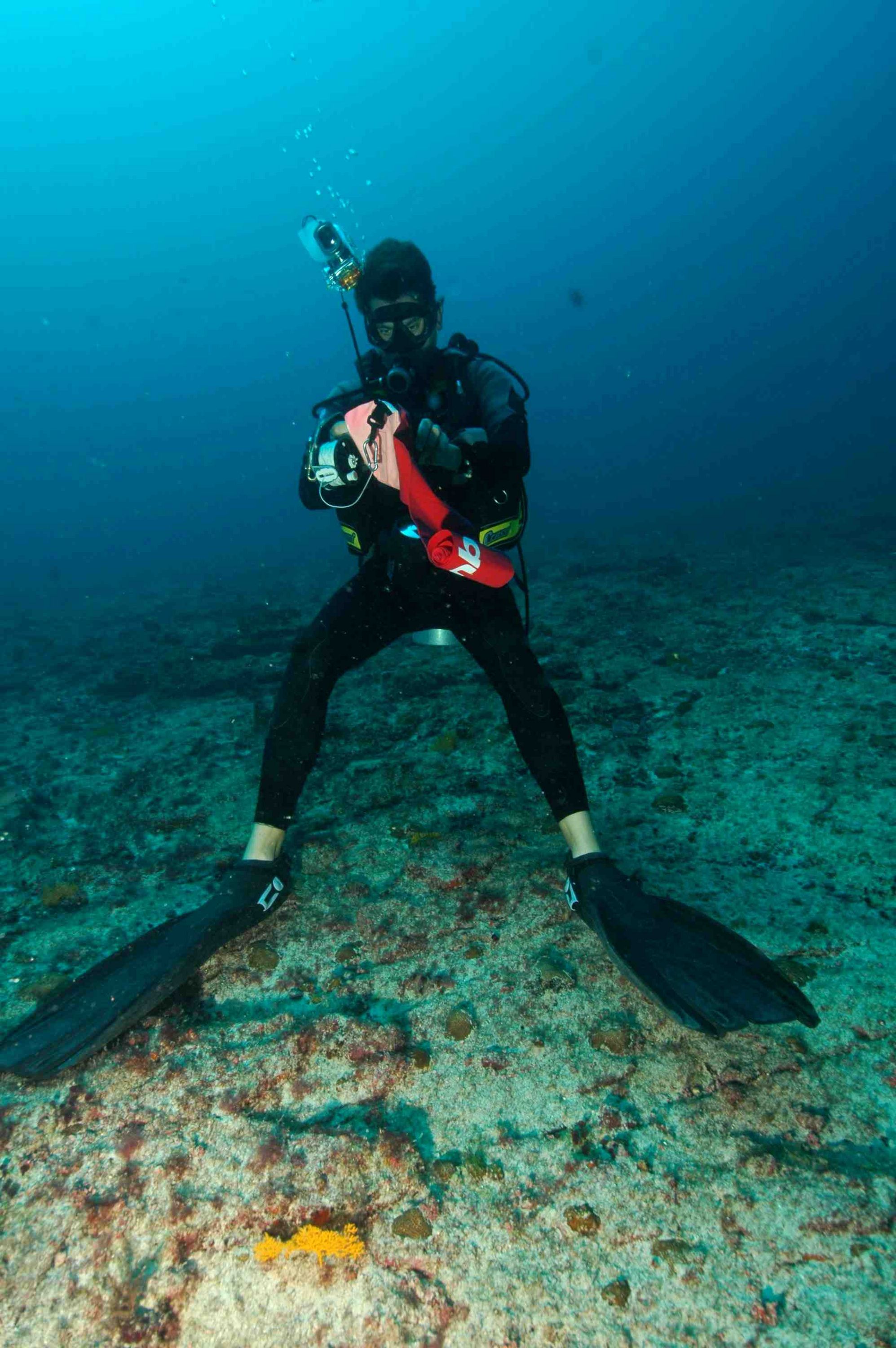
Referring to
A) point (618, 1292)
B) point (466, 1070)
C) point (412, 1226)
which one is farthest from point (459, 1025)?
point (618, 1292)

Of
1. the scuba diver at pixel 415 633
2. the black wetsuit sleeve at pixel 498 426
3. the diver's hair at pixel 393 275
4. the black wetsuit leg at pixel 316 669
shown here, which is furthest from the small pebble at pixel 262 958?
the diver's hair at pixel 393 275

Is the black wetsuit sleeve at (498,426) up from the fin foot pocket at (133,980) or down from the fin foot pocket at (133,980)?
up

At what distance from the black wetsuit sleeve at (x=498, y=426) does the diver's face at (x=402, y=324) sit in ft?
1.35

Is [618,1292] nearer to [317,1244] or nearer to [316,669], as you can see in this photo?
[317,1244]

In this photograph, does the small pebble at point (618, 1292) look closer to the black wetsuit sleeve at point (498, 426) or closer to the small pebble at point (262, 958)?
the small pebble at point (262, 958)

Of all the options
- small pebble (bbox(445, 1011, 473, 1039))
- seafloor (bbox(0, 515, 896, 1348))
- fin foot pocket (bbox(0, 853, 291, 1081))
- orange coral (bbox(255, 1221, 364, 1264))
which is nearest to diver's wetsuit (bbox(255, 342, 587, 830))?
fin foot pocket (bbox(0, 853, 291, 1081))

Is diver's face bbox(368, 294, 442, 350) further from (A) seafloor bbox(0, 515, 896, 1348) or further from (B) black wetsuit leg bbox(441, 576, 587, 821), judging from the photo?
(A) seafloor bbox(0, 515, 896, 1348)

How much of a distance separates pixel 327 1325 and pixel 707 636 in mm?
6258

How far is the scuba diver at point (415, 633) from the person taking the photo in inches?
89.1

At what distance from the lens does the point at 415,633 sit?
12.1 feet

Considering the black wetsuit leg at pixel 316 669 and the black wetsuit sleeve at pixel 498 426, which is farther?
the black wetsuit sleeve at pixel 498 426

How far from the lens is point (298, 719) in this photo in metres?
3.22

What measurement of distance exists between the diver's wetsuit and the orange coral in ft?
5.40

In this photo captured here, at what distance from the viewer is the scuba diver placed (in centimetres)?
226
